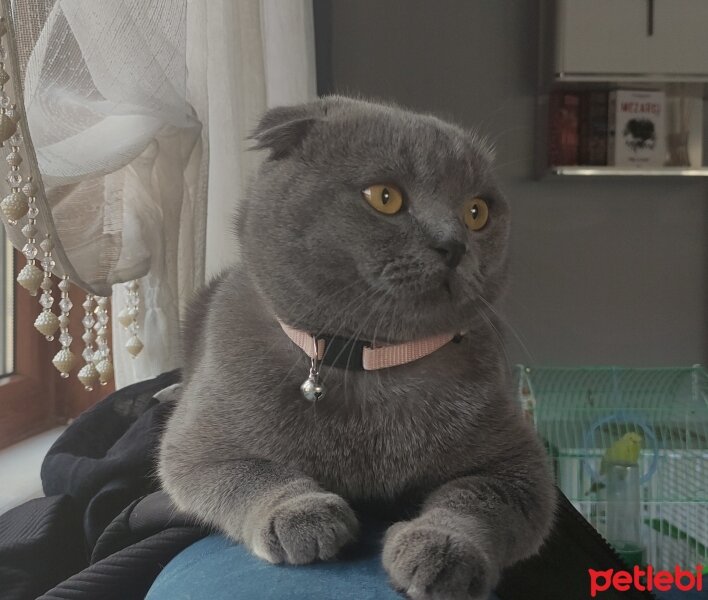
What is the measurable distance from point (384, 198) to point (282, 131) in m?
0.12

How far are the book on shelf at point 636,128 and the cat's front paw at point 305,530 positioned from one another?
1.73 m

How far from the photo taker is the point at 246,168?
3.26 ft

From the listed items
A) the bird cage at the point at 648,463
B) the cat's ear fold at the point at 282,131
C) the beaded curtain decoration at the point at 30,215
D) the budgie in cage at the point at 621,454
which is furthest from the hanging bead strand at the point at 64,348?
the budgie in cage at the point at 621,454

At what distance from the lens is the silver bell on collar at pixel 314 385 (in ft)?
1.77

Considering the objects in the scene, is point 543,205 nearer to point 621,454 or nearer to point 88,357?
point 621,454

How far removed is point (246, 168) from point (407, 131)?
481 mm

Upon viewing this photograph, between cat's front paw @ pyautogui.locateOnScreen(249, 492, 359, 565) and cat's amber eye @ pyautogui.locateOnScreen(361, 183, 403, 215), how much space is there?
0.24 m

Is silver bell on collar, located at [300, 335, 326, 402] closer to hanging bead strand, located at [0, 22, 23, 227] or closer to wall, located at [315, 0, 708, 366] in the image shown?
hanging bead strand, located at [0, 22, 23, 227]

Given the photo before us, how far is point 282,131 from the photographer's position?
1.88 feet

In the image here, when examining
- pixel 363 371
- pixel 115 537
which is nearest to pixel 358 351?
pixel 363 371

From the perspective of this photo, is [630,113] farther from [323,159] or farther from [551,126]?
[323,159]

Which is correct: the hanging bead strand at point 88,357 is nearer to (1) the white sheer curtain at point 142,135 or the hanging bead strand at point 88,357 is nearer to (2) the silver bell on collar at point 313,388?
(1) the white sheer curtain at point 142,135

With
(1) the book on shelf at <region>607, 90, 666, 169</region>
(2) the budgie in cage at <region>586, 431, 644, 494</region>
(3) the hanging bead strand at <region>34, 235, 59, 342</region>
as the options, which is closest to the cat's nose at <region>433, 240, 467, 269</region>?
(3) the hanging bead strand at <region>34, 235, 59, 342</region>

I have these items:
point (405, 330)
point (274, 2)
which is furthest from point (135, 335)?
point (274, 2)
